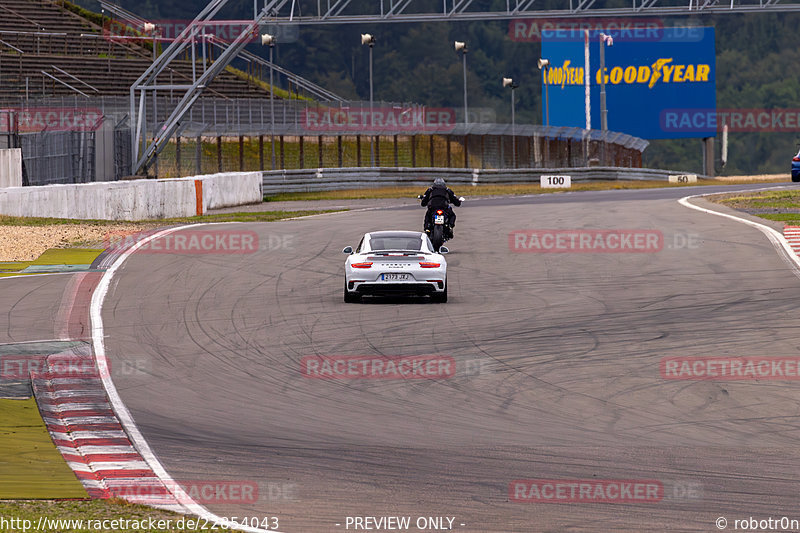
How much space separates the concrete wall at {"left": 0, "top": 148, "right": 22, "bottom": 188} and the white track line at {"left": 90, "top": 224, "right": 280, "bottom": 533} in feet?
41.8

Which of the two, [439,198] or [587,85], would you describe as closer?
[439,198]

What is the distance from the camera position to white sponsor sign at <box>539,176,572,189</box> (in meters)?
50.9

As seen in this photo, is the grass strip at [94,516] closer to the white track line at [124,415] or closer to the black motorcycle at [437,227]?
the white track line at [124,415]

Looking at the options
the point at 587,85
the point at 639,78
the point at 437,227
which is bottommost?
the point at 437,227

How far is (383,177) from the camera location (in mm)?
48375

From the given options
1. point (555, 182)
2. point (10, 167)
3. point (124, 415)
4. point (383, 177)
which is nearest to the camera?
point (124, 415)

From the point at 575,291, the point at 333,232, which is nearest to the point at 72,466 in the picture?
the point at 575,291

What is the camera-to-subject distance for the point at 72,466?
29.6ft

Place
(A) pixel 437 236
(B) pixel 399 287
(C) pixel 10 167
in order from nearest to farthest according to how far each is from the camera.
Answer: (B) pixel 399 287 → (A) pixel 437 236 → (C) pixel 10 167

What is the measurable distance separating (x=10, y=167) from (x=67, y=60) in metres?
31.6

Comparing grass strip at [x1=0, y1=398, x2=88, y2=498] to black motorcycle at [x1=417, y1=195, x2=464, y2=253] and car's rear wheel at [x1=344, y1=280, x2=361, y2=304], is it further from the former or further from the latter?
black motorcycle at [x1=417, y1=195, x2=464, y2=253]

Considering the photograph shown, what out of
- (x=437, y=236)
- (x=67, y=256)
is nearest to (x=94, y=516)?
(x=437, y=236)

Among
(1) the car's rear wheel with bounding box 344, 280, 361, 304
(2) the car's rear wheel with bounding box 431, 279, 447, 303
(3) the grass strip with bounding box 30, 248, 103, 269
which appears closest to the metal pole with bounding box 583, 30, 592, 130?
(3) the grass strip with bounding box 30, 248, 103, 269

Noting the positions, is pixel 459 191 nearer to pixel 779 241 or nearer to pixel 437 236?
pixel 779 241
